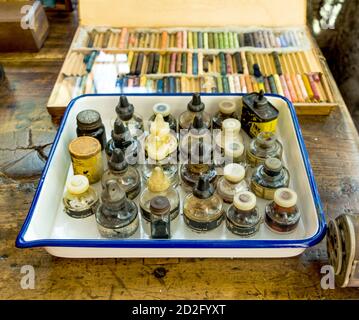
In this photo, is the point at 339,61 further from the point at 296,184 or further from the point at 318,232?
the point at 318,232

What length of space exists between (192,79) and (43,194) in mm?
530

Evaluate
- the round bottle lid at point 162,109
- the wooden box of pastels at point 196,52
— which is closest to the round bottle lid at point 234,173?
the round bottle lid at point 162,109

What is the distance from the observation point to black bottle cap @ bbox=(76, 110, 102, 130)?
2.92ft

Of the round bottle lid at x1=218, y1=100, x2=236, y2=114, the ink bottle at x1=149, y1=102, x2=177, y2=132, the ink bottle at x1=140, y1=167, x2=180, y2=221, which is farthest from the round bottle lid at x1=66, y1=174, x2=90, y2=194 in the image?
the round bottle lid at x1=218, y1=100, x2=236, y2=114

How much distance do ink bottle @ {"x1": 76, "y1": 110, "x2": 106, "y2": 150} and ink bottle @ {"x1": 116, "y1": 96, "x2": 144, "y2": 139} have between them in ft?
0.15

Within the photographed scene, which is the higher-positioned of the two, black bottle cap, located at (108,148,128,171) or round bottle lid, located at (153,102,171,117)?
black bottle cap, located at (108,148,128,171)

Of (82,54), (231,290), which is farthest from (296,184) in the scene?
(82,54)

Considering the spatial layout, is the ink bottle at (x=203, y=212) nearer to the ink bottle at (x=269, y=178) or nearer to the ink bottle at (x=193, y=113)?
the ink bottle at (x=269, y=178)

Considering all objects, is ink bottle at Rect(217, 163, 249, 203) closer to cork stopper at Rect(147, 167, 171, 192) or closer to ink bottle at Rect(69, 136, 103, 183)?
cork stopper at Rect(147, 167, 171, 192)

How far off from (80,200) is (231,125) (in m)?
0.33

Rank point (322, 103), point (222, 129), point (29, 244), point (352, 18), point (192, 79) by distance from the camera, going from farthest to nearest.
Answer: point (352, 18) → point (192, 79) → point (322, 103) → point (222, 129) → point (29, 244)

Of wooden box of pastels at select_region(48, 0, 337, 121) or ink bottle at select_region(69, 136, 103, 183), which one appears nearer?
ink bottle at select_region(69, 136, 103, 183)

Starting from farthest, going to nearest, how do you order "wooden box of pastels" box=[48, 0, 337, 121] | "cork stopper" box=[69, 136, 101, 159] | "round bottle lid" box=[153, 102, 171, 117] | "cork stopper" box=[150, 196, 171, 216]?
"wooden box of pastels" box=[48, 0, 337, 121]
"round bottle lid" box=[153, 102, 171, 117]
"cork stopper" box=[69, 136, 101, 159]
"cork stopper" box=[150, 196, 171, 216]

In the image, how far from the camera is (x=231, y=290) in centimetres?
74
